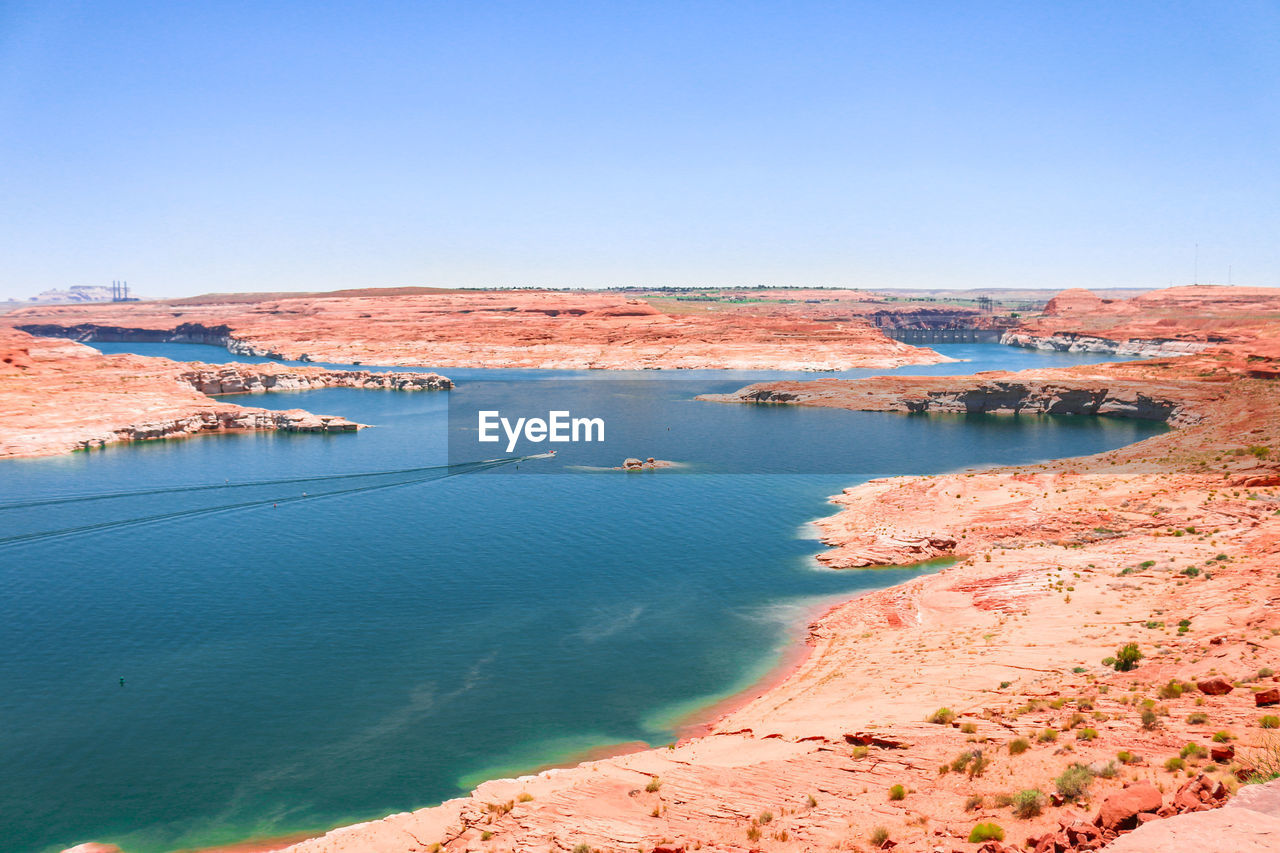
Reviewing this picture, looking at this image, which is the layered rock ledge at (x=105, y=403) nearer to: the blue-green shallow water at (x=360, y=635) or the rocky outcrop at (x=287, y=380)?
the rocky outcrop at (x=287, y=380)

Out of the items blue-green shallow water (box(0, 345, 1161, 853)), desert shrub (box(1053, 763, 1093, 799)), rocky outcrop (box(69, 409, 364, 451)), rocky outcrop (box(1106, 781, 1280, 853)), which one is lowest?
blue-green shallow water (box(0, 345, 1161, 853))

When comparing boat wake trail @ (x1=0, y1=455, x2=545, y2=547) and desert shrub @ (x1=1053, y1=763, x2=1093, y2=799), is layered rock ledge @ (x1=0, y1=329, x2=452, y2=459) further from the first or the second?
desert shrub @ (x1=1053, y1=763, x2=1093, y2=799)

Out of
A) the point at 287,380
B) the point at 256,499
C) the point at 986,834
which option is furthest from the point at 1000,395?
the point at 287,380

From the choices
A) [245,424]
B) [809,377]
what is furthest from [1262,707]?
[809,377]

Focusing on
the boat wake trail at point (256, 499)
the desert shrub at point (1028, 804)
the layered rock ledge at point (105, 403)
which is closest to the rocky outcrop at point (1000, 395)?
the boat wake trail at point (256, 499)

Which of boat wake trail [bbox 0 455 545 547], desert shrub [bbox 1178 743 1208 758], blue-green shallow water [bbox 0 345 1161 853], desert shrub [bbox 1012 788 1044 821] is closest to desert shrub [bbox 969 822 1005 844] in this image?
desert shrub [bbox 1012 788 1044 821]

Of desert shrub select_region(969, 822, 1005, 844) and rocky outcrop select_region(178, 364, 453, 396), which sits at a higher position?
rocky outcrop select_region(178, 364, 453, 396)
